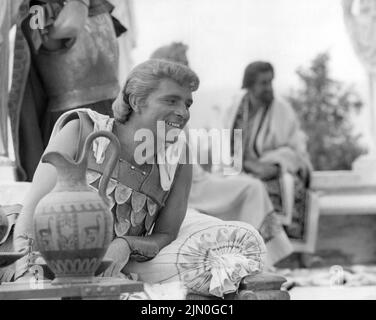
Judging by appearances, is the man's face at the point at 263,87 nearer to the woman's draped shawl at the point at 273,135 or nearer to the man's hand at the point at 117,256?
the woman's draped shawl at the point at 273,135

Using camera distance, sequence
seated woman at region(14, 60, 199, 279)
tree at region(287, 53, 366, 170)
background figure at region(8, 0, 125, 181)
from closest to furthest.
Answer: seated woman at region(14, 60, 199, 279) → background figure at region(8, 0, 125, 181) → tree at region(287, 53, 366, 170)

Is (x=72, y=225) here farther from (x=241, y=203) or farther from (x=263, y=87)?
(x=263, y=87)

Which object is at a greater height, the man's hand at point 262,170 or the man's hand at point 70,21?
the man's hand at point 70,21

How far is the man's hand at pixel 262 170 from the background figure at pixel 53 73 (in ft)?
11.6

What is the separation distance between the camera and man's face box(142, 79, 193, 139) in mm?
4516

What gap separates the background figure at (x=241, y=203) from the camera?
28.5 ft

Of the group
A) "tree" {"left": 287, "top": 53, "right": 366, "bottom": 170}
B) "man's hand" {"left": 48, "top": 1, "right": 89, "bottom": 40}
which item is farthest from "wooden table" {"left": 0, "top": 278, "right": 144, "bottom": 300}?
"tree" {"left": 287, "top": 53, "right": 366, "bottom": 170}

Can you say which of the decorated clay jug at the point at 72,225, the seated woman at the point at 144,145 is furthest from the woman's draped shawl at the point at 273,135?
the decorated clay jug at the point at 72,225

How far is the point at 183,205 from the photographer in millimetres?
4723

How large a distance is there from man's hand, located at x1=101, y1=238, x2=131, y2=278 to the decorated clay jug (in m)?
0.49

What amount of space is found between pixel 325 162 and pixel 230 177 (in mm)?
22700

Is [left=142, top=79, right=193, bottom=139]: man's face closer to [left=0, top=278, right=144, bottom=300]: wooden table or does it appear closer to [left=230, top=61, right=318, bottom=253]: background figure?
[left=0, top=278, right=144, bottom=300]: wooden table
